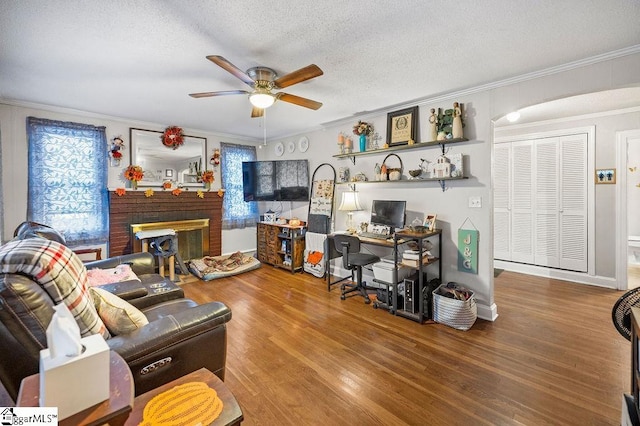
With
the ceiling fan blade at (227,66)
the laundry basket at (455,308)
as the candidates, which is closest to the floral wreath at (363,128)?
the ceiling fan blade at (227,66)

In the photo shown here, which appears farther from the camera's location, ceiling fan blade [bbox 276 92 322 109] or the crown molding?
ceiling fan blade [bbox 276 92 322 109]

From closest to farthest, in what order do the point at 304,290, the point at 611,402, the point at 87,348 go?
the point at 87,348, the point at 611,402, the point at 304,290

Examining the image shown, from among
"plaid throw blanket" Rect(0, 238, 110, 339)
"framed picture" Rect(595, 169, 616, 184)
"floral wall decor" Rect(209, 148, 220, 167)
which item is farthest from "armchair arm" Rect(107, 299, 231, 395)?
"framed picture" Rect(595, 169, 616, 184)

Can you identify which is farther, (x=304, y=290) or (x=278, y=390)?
(x=304, y=290)

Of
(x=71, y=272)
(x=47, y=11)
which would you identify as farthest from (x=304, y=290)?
(x=47, y=11)

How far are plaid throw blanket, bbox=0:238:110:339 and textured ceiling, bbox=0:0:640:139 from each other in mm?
1449

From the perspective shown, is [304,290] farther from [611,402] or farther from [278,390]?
[611,402]

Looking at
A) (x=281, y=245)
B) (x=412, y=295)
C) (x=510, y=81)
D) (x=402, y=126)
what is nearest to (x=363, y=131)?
(x=402, y=126)

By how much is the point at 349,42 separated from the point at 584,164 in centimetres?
395

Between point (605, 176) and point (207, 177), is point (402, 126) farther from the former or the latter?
point (207, 177)

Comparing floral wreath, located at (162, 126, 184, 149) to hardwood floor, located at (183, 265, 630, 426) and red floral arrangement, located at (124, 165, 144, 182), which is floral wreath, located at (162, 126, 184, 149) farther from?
hardwood floor, located at (183, 265, 630, 426)

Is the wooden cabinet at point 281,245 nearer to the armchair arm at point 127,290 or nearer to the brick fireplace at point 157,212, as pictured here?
the brick fireplace at point 157,212

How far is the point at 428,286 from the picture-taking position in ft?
9.73

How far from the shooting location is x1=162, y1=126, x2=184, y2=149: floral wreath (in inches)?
176
